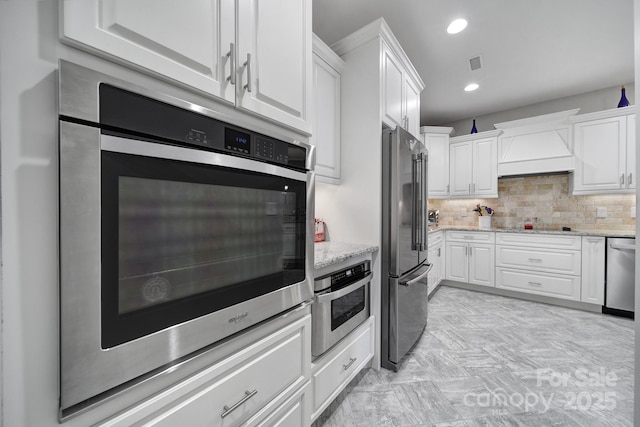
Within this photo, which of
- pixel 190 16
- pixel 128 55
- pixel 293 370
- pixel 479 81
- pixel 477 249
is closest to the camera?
pixel 128 55

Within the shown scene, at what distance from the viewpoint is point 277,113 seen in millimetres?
941

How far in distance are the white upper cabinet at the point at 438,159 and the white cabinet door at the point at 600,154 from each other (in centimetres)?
155

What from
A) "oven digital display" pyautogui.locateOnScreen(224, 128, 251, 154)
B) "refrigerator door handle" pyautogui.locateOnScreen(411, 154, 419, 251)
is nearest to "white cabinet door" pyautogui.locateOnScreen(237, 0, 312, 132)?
"oven digital display" pyautogui.locateOnScreen(224, 128, 251, 154)

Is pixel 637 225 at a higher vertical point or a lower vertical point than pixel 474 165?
lower

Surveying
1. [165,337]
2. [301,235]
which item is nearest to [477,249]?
[301,235]

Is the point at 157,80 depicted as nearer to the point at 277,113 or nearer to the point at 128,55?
the point at 128,55

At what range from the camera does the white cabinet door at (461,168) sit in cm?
401

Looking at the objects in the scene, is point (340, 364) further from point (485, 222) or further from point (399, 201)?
point (485, 222)

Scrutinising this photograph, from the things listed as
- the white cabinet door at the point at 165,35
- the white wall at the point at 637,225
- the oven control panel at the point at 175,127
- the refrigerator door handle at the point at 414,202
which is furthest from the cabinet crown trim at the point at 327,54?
the white wall at the point at 637,225

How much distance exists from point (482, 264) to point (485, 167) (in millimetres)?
1518

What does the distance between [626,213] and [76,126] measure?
523 centimetres

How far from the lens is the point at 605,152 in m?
3.08

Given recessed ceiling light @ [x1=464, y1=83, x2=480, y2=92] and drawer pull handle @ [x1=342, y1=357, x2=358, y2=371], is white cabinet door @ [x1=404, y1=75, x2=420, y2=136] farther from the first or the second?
drawer pull handle @ [x1=342, y1=357, x2=358, y2=371]

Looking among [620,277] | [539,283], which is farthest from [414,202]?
[620,277]
